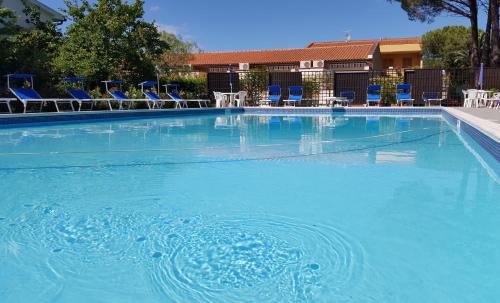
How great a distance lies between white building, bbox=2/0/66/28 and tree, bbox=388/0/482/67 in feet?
52.3

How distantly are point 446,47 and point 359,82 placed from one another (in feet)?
68.7

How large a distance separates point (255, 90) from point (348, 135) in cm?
975

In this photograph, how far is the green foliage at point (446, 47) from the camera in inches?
1172

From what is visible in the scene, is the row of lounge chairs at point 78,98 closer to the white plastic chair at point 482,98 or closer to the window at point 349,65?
the white plastic chair at point 482,98

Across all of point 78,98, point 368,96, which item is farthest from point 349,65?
point 78,98

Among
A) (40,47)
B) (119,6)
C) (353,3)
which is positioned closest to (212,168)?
(119,6)

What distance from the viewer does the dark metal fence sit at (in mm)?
14391

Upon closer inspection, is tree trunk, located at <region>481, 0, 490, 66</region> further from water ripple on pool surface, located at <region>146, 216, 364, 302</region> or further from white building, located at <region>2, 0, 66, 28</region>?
white building, located at <region>2, 0, 66, 28</region>

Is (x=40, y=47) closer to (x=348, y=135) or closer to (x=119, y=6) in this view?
(x=119, y=6)

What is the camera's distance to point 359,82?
15.3 meters

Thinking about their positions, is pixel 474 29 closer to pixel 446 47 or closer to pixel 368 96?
pixel 368 96

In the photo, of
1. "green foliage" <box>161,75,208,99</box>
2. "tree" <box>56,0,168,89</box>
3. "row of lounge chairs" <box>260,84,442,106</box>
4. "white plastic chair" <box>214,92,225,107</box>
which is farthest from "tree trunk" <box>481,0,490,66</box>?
"tree" <box>56,0,168,89</box>

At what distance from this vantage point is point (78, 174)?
3.99 metres

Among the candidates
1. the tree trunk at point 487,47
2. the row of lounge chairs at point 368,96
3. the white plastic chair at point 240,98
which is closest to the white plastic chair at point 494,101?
the row of lounge chairs at point 368,96
